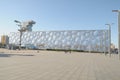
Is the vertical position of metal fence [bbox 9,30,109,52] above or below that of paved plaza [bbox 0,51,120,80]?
above

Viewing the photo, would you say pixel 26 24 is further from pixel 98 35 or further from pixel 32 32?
pixel 98 35

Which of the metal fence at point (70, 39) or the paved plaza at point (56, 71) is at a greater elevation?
the metal fence at point (70, 39)

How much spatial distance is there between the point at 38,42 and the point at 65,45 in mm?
18756

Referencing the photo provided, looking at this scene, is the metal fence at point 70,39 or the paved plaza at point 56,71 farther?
the metal fence at point 70,39

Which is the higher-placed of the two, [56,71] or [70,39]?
[70,39]

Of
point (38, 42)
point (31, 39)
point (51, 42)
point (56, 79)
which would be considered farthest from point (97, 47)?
point (56, 79)

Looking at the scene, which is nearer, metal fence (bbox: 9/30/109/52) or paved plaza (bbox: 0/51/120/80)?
paved plaza (bbox: 0/51/120/80)

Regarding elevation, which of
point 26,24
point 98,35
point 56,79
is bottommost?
point 56,79

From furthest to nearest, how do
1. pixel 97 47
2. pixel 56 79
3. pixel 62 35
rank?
pixel 62 35 → pixel 97 47 → pixel 56 79

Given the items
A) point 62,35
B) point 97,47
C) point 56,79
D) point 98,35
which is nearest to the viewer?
point 56,79

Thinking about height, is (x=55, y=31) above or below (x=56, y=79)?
above

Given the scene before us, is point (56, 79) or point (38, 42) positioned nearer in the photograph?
point (56, 79)

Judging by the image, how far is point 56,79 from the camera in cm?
787

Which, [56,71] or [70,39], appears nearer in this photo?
[56,71]
